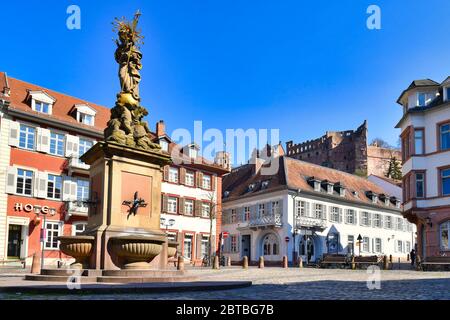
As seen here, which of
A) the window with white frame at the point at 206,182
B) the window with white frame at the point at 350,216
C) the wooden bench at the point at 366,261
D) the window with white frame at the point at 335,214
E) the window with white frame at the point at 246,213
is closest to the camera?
the wooden bench at the point at 366,261

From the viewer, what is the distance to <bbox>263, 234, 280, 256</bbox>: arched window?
50331 millimetres

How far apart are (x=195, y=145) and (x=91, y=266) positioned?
35650 millimetres

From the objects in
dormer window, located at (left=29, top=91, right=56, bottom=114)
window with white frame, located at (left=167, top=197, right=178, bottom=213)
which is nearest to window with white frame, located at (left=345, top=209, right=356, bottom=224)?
window with white frame, located at (left=167, top=197, right=178, bottom=213)

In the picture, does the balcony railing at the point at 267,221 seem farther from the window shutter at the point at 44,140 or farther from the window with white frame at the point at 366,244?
the window shutter at the point at 44,140

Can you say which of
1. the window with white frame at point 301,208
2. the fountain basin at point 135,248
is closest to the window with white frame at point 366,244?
the window with white frame at point 301,208

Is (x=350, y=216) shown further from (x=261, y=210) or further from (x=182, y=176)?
(x=182, y=176)

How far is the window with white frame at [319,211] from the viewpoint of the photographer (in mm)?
52963

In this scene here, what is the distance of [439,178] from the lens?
119ft

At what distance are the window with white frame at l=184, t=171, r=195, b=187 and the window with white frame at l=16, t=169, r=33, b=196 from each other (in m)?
14.5

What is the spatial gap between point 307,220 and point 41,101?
85.9ft

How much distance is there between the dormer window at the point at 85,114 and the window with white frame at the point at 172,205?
935 cm

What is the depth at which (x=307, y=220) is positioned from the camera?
5106 centimetres

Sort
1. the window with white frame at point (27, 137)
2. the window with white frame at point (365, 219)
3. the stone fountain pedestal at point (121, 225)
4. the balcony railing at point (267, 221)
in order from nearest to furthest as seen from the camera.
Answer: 1. the stone fountain pedestal at point (121, 225)
2. the window with white frame at point (27, 137)
3. the balcony railing at point (267, 221)
4. the window with white frame at point (365, 219)
